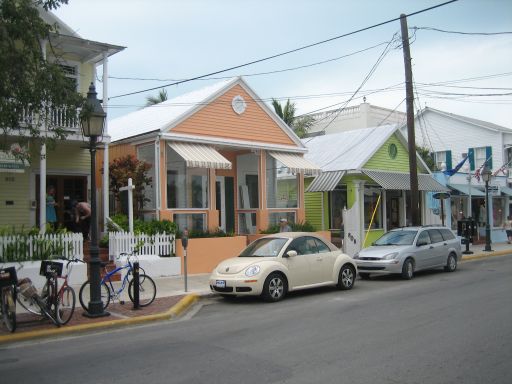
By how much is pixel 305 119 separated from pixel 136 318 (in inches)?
1024

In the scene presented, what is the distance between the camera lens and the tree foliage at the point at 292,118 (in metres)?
32.8

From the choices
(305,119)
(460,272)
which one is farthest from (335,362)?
(305,119)

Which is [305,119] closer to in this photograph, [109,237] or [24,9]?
[109,237]

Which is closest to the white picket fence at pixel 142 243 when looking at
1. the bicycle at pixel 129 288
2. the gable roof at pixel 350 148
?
the bicycle at pixel 129 288

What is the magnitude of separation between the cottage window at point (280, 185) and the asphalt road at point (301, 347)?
8.63 meters

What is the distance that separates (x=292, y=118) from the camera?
108 feet

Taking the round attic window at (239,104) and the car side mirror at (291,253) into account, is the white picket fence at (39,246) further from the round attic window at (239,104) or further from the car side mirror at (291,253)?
the round attic window at (239,104)

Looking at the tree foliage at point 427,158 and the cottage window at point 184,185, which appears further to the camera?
the tree foliage at point 427,158

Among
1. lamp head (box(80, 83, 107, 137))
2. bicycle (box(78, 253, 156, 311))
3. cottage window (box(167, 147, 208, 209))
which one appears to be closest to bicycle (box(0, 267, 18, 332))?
bicycle (box(78, 253, 156, 311))

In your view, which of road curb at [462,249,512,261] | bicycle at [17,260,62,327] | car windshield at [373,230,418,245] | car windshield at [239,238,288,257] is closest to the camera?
bicycle at [17,260,62,327]

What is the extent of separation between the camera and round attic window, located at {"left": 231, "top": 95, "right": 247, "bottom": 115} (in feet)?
58.9

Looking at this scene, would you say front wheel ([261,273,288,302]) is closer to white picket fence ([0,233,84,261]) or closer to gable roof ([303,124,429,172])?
white picket fence ([0,233,84,261])

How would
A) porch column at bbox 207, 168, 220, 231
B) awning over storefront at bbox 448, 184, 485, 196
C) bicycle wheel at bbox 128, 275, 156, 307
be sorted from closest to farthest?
bicycle wheel at bbox 128, 275, 156, 307 → porch column at bbox 207, 168, 220, 231 → awning over storefront at bbox 448, 184, 485, 196

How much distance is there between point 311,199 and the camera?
23.3 metres
